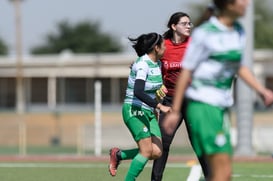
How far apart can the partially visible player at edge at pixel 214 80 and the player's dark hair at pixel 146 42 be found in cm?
313

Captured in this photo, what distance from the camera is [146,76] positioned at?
30.8ft

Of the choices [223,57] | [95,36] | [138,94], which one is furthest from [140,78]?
[95,36]

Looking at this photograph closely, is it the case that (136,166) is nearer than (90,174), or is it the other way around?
(136,166)

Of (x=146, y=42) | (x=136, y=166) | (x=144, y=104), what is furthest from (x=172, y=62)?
(x=136, y=166)

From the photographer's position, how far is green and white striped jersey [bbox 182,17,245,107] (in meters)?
6.39

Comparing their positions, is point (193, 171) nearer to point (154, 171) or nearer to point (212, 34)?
point (154, 171)

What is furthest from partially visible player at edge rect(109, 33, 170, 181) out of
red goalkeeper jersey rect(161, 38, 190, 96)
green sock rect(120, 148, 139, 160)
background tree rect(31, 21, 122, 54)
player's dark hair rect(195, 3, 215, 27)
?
background tree rect(31, 21, 122, 54)

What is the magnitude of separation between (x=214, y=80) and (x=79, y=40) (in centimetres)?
9995

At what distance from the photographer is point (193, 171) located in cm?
1375

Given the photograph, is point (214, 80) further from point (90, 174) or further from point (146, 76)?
point (90, 174)

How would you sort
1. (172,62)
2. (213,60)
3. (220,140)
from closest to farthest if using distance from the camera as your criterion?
(220,140) → (213,60) → (172,62)

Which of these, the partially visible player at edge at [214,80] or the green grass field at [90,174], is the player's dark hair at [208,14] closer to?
the partially visible player at edge at [214,80]

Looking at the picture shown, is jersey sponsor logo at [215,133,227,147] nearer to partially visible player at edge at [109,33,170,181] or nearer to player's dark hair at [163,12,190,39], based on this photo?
partially visible player at edge at [109,33,170,181]

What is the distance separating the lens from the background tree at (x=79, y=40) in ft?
344
